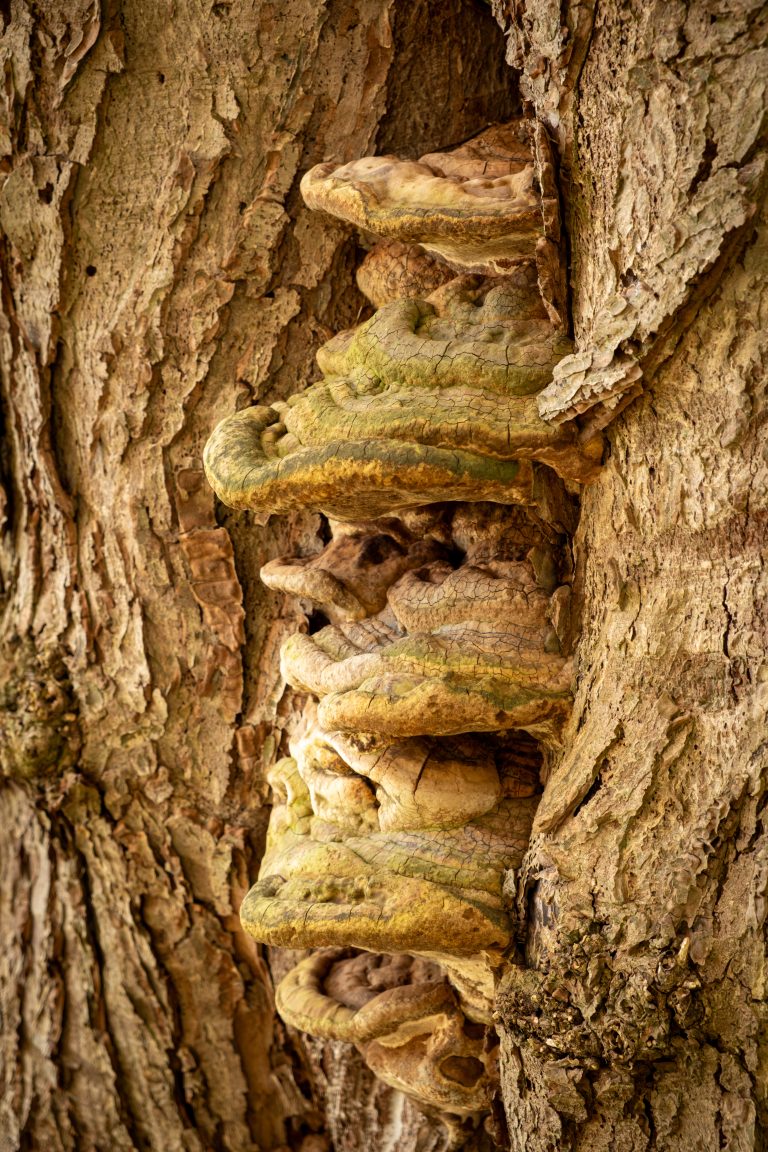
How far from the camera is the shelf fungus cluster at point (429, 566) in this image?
191 cm

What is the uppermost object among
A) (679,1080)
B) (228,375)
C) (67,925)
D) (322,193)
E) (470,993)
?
(322,193)

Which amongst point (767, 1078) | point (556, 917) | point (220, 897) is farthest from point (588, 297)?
point (220, 897)

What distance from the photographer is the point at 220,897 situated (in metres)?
3.24

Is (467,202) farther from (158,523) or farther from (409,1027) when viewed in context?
(409,1027)

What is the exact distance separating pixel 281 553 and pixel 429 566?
779mm

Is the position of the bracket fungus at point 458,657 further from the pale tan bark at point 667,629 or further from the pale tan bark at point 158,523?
the pale tan bark at point 158,523

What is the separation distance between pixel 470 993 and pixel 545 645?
90 cm

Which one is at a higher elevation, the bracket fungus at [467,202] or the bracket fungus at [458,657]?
the bracket fungus at [467,202]

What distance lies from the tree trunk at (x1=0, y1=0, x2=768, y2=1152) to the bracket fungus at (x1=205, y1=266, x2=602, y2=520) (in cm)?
11

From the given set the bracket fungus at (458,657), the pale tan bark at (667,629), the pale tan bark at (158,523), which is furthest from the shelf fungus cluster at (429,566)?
the pale tan bark at (158,523)

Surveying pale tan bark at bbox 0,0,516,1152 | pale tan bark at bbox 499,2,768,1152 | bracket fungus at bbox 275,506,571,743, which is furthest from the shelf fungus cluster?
pale tan bark at bbox 0,0,516,1152

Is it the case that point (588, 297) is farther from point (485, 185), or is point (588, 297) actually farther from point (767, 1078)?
point (767, 1078)

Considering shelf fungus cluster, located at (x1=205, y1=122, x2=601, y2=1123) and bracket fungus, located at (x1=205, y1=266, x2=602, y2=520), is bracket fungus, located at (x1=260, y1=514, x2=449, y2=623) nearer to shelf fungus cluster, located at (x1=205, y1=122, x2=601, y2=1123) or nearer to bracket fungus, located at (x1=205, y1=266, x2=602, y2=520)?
shelf fungus cluster, located at (x1=205, y1=122, x2=601, y2=1123)

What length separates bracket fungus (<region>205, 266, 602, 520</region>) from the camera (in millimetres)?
1854
